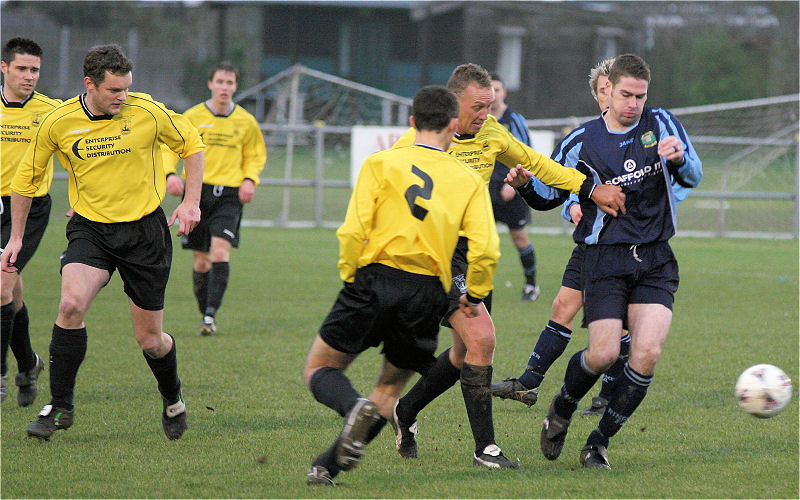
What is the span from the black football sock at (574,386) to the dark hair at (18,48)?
3.93 meters

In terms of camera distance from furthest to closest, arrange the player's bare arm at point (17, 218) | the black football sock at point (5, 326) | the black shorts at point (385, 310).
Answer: the black football sock at point (5, 326)
the player's bare arm at point (17, 218)
the black shorts at point (385, 310)

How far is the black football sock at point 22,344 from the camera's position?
6.32 m

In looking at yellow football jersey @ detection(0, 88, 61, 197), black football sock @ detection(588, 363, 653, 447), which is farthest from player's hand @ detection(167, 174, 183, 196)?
black football sock @ detection(588, 363, 653, 447)

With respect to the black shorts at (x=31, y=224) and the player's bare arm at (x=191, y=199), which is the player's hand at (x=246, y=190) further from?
the player's bare arm at (x=191, y=199)

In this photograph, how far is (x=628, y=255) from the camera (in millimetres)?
5004

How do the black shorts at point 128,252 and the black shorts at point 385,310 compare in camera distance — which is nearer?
the black shorts at point 385,310

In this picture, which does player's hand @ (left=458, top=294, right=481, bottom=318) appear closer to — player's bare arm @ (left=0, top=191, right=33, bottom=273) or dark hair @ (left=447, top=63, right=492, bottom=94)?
dark hair @ (left=447, top=63, right=492, bottom=94)

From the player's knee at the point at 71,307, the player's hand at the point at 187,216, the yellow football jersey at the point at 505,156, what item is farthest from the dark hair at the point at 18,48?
the yellow football jersey at the point at 505,156

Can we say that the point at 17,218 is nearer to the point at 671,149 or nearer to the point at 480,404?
the point at 480,404

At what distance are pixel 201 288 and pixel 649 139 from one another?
559cm

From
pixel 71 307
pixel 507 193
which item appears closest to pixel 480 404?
pixel 71 307

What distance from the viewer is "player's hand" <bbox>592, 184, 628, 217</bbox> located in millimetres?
4996

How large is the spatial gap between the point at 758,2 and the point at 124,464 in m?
43.1

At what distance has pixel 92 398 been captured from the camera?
20.7ft
